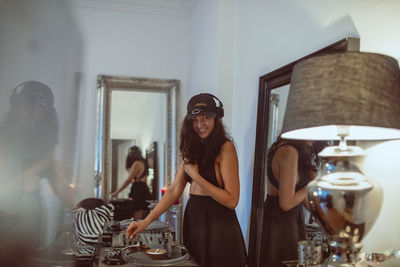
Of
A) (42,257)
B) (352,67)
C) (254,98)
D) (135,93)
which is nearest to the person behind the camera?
(352,67)

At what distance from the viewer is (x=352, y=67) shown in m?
0.86

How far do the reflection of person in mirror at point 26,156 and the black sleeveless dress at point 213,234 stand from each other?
812 millimetres

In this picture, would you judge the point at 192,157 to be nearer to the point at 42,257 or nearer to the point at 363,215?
the point at 42,257

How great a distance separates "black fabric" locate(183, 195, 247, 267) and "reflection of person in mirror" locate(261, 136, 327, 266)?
0.19 meters

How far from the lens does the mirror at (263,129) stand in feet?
6.14

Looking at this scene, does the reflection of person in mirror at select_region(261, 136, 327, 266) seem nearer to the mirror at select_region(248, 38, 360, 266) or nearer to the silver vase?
the mirror at select_region(248, 38, 360, 266)

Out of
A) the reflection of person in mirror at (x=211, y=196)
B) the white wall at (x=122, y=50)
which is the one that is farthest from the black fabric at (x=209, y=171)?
the white wall at (x=122, y=50)

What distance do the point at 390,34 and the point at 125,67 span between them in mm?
2644

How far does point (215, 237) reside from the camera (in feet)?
5.56

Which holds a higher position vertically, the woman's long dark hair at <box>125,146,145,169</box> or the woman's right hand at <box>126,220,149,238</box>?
the woman's long dark hair at <box>125,146,145,169</box>

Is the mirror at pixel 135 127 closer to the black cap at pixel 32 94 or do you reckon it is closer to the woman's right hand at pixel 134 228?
the woman's right hand at pixel 134 228

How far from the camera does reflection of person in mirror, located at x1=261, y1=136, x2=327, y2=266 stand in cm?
151

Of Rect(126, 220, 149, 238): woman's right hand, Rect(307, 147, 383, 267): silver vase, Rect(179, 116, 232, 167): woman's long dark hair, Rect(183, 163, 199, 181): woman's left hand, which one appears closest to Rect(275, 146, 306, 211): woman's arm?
Rect(179, 116, 232, 167): woman's long dark hair

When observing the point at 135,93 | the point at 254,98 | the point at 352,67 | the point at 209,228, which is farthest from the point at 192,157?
the point at 135,93
